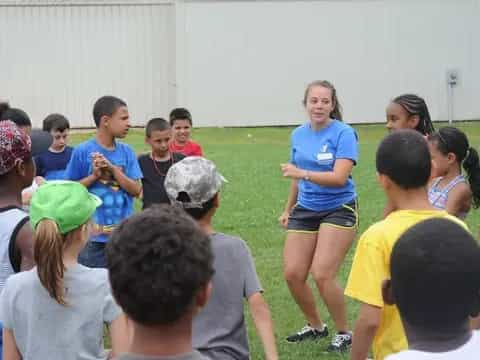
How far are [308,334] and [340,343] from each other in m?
0.35

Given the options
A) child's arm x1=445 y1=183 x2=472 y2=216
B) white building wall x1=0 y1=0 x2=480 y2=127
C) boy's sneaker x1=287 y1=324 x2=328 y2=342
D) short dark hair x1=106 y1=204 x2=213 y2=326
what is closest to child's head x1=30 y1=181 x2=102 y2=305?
short dark hair x1=106 y1=204 x2=213 y2=326

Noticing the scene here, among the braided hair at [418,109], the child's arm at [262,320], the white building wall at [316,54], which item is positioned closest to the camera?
the child's arm at [262,320]

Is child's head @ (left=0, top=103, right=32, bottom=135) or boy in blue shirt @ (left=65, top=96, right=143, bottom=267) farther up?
child's head @ (left=0, top=103, right=32, bottom=135)

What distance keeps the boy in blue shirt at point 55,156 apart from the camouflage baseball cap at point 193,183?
140 inches

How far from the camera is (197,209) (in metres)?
3.80

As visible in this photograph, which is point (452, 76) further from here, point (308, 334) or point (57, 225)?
point (57, 225)

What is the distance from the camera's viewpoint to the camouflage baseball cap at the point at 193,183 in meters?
3.76

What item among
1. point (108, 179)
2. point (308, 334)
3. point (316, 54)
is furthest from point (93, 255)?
point (316, 54)

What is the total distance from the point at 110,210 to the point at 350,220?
65.8 inches

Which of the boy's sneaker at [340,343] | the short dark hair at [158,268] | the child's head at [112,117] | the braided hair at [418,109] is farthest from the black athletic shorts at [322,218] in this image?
the short dark hair at [158,268]

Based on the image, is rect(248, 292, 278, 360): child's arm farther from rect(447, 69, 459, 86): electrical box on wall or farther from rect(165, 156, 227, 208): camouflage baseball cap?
rect(447, 69, 459, 86): electrical box on wall

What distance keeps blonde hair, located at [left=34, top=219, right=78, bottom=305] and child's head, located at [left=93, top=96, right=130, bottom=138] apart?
294 cm

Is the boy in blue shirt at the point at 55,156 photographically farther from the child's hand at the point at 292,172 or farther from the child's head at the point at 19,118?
the child's hand at the point at 292,172

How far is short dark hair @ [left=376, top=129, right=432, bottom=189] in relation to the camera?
395 centimetres
